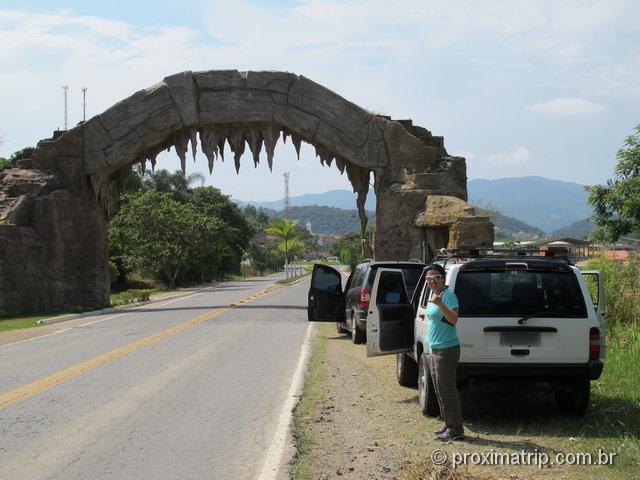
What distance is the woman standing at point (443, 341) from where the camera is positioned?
25.7ft

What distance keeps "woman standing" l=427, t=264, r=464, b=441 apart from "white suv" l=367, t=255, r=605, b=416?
362mm

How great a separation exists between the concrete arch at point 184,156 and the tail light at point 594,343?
18.5 meters

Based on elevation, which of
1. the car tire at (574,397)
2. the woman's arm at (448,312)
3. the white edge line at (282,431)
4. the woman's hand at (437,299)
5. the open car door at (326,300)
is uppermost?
the woman's hand at (437,299)

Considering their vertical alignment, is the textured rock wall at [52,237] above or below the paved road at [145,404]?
above

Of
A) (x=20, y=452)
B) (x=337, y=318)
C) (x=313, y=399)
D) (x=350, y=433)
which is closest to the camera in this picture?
(x=20, y=452)

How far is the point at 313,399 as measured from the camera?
32.7 feet

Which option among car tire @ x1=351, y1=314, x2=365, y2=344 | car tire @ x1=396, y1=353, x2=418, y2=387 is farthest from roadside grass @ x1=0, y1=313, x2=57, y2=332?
car tire @ x1=396, y1=353, x2=418, y2=387

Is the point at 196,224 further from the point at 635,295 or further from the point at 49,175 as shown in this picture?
the point at 635,295

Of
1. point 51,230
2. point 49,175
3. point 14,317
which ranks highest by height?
point 49,175

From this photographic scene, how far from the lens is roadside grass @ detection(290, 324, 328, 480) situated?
671 cm

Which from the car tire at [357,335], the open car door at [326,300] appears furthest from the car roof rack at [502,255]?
the open car door at [326,300]

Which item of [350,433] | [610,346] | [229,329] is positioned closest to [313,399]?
[350,433]

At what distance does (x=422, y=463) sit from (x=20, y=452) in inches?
145

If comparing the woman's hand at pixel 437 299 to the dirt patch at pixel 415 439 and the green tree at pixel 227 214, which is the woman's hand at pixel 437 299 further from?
the green tree at pixel 227 214
